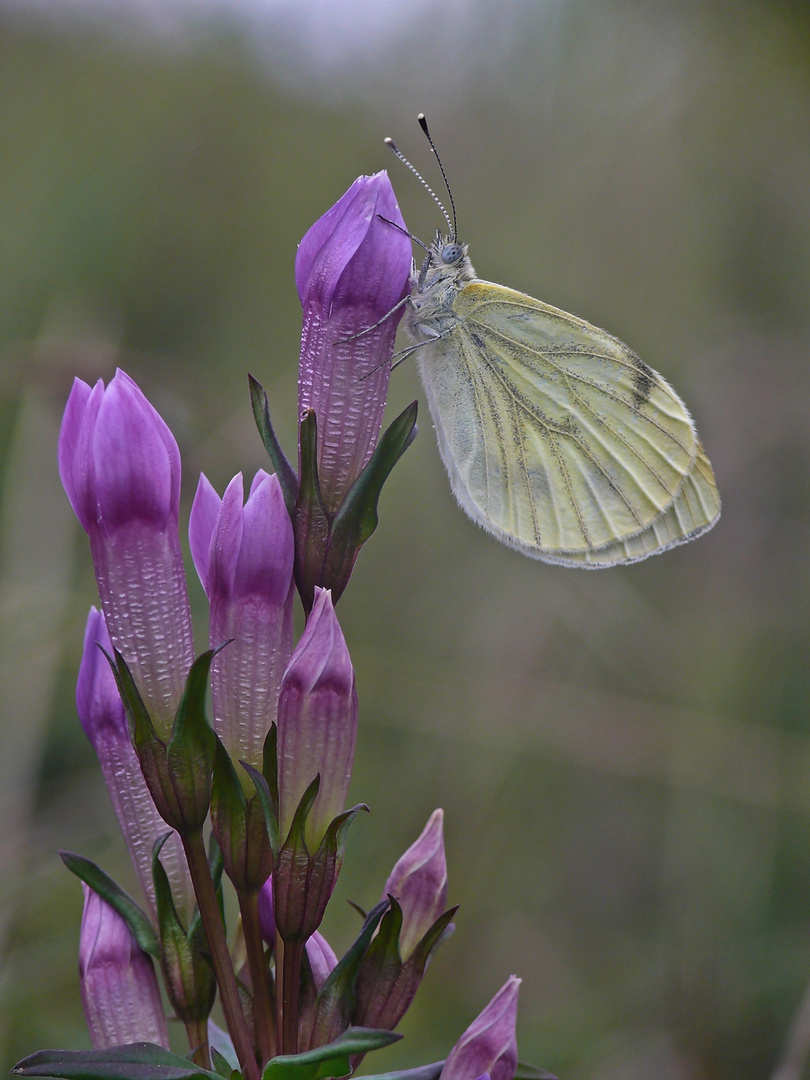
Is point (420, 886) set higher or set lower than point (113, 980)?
higher

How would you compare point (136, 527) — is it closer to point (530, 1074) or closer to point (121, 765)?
point (121, 765)

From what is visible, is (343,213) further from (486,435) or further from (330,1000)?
(330,1000)

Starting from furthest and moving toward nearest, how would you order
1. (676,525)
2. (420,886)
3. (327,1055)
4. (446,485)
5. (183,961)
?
(446,485) → (676,525) → (420,886) → (183,961) → (327,1055)

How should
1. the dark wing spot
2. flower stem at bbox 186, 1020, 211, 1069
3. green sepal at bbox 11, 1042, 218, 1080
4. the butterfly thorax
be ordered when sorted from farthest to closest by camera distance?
Result: the dark wing spot
the butterfly thorax
flower stem at bbox 186, 1020, 211, 1069
green sepal at bbox 11, 1042, 218, 1080

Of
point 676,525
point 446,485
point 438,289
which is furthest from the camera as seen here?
point 446,485

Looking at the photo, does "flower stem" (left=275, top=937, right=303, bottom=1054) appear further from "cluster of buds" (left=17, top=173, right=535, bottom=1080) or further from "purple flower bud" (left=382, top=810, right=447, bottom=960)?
"purple flower bud" (left=382, top=810, right=447, bottom=960)

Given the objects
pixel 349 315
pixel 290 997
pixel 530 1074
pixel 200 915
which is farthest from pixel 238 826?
pixel 349 315

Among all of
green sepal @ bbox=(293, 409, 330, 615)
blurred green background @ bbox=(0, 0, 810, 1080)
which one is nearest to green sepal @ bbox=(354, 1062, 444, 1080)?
green sepal @ bbox=(293, 409, 330, 615)
